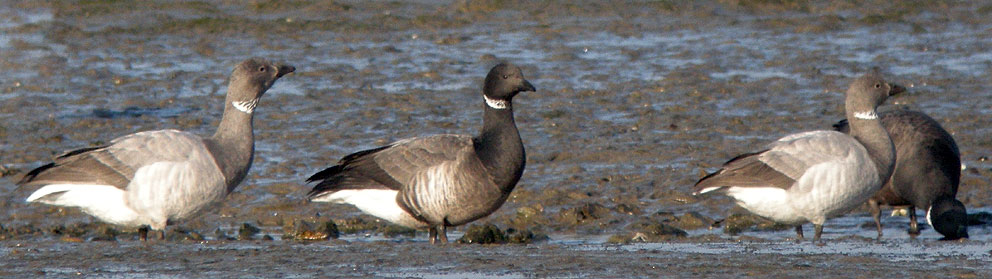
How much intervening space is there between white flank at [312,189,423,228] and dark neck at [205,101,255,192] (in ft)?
1.95

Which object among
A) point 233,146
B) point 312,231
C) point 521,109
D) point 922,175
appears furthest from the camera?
point 521,109

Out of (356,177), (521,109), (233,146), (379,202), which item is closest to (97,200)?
(233,146)

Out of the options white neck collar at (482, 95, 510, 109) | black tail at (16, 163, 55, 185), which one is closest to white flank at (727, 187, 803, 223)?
white neck collar at (482, 95, 510, 109)

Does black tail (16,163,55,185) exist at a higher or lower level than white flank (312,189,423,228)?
higher

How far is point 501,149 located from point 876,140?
8.96ft

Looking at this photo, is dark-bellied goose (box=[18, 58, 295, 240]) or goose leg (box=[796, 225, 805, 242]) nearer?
dark-bellied goose (box=[18, 58, 295, 240])

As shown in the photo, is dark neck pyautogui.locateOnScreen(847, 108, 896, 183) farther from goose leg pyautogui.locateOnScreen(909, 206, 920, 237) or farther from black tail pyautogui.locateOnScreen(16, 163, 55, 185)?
black tail pyautogui.locateOnScreen(16, 163, 55, 185)

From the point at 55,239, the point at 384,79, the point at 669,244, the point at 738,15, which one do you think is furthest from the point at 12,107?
the point at 738,15

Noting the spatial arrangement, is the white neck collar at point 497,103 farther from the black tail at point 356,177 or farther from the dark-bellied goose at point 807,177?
the dark-bellied goose at point 807,177

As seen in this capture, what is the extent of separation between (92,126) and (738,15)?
392 inches

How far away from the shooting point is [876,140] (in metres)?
10.5

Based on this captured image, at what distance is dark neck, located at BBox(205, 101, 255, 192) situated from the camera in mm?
9891

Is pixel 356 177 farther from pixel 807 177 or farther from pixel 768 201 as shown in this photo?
pixel 807 177

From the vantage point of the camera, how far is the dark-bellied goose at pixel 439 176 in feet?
32.5
